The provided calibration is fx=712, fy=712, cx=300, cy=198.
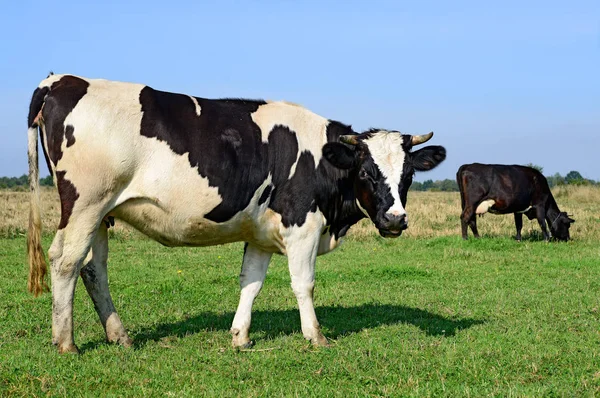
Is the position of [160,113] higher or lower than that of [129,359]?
higher

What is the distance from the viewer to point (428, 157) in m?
8.05

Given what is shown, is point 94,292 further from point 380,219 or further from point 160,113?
point 380,219

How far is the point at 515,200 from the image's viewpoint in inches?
795

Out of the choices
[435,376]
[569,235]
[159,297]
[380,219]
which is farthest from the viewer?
[569,235]

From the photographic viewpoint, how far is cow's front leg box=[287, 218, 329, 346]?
24.1 ft

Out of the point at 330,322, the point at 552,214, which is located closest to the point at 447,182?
the point at 552,214

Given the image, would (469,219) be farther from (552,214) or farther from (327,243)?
(327,243)

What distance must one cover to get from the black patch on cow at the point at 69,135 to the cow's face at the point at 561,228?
52.1 ft

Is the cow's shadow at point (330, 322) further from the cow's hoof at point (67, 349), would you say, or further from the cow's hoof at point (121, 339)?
the cow's hoof at point (67, 349)

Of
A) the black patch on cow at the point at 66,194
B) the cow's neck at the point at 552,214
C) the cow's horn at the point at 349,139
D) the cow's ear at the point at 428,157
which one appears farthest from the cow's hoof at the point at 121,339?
the cow's neck at the point at 552,214

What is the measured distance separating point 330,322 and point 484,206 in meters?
12.7

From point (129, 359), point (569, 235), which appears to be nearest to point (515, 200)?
point (569, 235)

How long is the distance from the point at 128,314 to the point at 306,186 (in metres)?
3.10

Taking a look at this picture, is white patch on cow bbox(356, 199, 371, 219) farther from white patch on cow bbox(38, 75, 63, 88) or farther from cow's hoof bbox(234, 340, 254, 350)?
white patch on cow bbox(38, 75, 63, 88)
